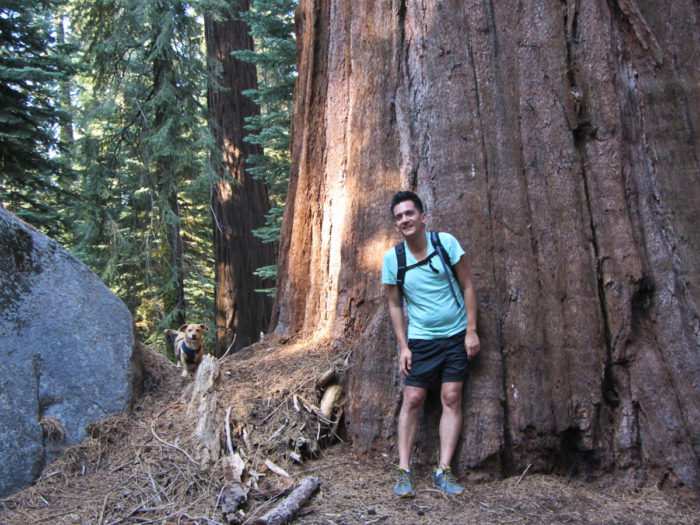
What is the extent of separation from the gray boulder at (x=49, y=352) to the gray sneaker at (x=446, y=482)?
294 centimetres

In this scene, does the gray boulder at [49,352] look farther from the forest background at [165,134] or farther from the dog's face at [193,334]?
the forest background at [165,134]

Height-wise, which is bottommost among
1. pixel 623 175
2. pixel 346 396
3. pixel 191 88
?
pixel 346 396

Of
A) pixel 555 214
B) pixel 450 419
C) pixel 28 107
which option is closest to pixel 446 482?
pixel 450 419

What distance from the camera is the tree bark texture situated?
11445 millimetres

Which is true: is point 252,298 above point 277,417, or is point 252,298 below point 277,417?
above

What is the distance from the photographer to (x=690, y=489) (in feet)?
12.5

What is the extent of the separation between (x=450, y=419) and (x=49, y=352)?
349cm

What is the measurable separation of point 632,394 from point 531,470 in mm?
927

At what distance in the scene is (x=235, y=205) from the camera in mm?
11953

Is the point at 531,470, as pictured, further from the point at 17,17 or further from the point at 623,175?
the point at 17,17

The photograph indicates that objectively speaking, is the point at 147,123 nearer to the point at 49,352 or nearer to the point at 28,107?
the point at 28,107

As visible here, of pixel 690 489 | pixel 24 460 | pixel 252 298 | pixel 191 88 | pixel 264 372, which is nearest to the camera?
pixel 690 489

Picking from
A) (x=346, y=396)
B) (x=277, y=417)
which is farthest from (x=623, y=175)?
(x=277, y=417)

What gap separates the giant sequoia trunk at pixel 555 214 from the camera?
406 centimetres
